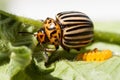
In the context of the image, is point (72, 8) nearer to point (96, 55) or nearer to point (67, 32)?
Result: point (67, 32)

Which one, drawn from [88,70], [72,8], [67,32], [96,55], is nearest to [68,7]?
[72,8]

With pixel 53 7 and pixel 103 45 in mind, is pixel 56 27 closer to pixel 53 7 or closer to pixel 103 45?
pixel 103 45

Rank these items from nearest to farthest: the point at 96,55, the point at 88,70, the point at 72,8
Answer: the point at 88,70 < the point at 96,55 < the point at 72,8

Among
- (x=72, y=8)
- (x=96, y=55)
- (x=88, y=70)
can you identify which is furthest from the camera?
(x=72, y=8)

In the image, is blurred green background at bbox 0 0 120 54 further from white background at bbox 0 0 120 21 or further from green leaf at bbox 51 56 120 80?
green leaf at bbox 51 56 120 80

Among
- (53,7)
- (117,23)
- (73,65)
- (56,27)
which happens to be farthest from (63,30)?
(53,7)

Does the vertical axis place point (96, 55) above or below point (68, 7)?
above

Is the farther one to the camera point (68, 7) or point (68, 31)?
point (68, 7)
